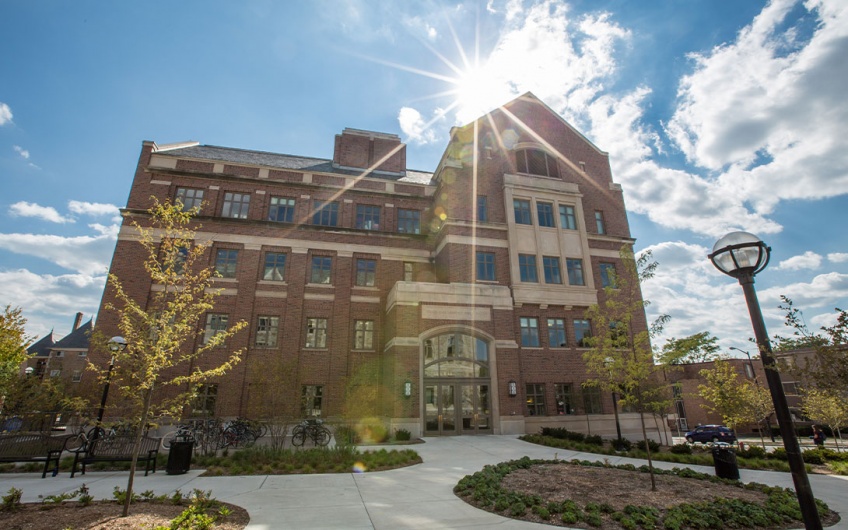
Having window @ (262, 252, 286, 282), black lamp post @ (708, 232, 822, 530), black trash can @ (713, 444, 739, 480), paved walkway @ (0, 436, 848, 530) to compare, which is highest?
window @ (262, 252, 286, 282)

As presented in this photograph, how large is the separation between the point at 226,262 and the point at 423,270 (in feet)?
41.8

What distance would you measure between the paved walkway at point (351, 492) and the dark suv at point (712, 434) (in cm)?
2817

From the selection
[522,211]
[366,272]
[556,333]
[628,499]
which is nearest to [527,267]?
[522,211]

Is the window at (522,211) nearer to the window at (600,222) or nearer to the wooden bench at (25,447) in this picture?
the window at (600,222)

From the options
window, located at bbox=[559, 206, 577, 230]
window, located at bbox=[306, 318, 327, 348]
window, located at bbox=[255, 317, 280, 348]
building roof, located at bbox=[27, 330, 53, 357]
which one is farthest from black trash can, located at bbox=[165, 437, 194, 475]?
building roof, located at bbox=[27, 330, 53, 357]

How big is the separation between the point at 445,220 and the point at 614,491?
1893 cm

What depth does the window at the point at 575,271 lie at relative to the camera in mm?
26219

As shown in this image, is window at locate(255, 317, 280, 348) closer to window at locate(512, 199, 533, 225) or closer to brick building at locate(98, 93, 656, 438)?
brick building at locate(98, 93, 656, 438)

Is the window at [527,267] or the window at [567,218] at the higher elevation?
the window at [567,218]

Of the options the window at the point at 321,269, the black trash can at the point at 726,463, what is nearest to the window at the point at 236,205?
the window at the point at 321,269

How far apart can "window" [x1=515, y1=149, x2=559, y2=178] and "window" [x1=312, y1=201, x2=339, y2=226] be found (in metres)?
13.3

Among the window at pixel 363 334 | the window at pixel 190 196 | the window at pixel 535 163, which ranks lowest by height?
the window at pixel 363 334

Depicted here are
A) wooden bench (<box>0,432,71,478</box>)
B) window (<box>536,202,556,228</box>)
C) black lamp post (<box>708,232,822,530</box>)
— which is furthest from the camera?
window (<box>536,202,556,228</box>)

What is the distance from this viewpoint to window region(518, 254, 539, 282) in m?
25.2
